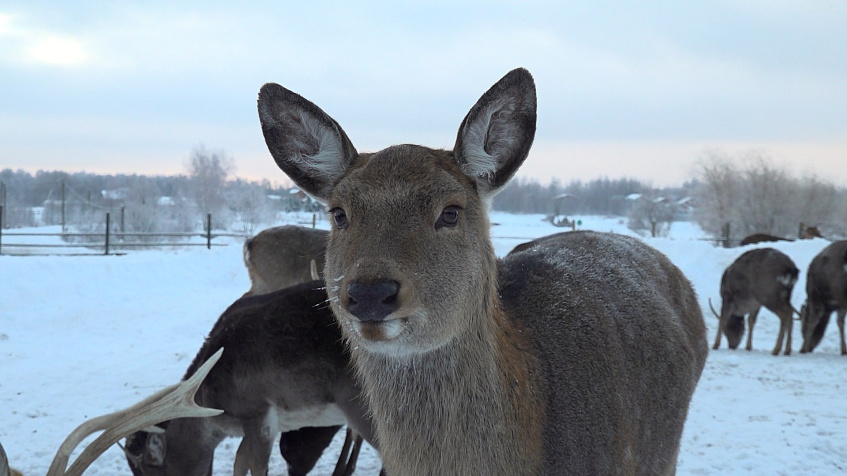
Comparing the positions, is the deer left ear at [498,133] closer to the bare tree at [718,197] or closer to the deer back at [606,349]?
the deer back at [606,349]

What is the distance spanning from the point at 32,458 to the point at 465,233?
5.39 metres

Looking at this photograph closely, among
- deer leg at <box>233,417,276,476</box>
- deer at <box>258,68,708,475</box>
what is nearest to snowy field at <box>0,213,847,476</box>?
deer leg at <box>233,417,276,476</box>

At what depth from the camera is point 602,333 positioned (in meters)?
3.42

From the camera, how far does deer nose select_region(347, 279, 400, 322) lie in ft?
7.72

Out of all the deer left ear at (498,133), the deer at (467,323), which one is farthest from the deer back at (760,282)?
the deer left ear at (498,133)

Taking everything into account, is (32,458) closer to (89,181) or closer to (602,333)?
(602,333)

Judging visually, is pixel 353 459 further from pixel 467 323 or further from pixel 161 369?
pixel 161 369

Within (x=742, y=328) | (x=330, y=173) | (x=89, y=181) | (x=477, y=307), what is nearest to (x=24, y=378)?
(x=330, y=173)

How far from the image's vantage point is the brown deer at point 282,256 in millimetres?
10078

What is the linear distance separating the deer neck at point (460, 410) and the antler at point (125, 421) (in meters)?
1.12

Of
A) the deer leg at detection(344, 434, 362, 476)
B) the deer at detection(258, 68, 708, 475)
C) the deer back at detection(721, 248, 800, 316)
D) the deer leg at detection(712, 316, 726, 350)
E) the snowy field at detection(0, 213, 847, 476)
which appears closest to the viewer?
the deer at detection(258, 68, 708, 475)

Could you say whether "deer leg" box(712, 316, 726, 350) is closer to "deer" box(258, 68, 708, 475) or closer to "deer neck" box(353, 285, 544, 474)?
"deer" box(258, 68, 708, 475)

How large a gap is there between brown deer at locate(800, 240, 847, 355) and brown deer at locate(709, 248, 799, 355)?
47 centimetres

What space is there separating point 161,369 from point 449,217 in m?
8.02
